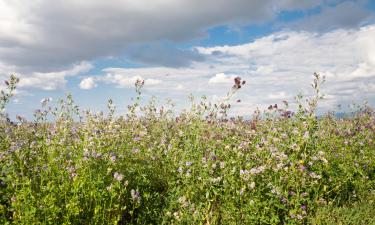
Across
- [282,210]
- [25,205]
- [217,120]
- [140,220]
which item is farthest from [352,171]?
[25,205]

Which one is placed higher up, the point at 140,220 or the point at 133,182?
the point at 133,182

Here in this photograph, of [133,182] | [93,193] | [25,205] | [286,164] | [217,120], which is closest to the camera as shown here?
[25,205]

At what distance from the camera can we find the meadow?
206 inches

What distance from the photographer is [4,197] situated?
17.0 feet

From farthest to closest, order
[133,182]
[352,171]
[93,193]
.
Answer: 1. [352,171]
2. [133,182]
3. [93,193]

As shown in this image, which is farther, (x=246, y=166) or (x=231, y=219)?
(x=246, y=166)

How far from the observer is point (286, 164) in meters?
6.52

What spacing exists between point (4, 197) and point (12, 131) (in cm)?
299

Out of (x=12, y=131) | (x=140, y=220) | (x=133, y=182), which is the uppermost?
(x=12, y=131)

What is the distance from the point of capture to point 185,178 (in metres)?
6.35

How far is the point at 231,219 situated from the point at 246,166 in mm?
846

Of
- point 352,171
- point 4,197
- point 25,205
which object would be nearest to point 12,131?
point 4,197

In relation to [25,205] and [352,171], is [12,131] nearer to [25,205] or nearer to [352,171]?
[25,205]

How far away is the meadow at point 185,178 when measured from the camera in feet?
17.2
